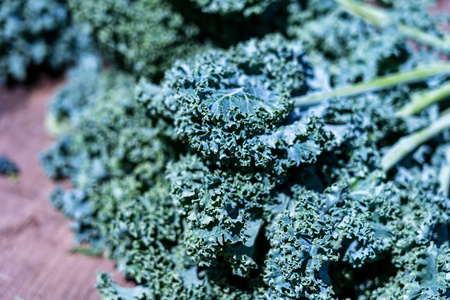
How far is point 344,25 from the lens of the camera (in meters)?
4.47

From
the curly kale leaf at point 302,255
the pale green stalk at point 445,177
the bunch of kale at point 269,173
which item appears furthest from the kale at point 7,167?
the pale green stalk at point 445,177

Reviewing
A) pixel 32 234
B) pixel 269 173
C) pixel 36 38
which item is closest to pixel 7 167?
pixel 32 234

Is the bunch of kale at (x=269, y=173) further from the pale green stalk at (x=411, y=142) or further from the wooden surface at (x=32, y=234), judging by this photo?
the wooden surface at (x=32, y=234)

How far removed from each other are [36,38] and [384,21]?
3679 mm

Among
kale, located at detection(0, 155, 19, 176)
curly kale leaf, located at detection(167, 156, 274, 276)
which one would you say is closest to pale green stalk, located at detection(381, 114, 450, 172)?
curly kale leaf, located at detection(167, 156, 274, 276)

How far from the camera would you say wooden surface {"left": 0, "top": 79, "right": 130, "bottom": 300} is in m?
3.49

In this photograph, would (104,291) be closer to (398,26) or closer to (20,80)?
(20,80)

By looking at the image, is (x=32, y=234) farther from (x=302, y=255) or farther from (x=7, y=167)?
(x=302, y=255)

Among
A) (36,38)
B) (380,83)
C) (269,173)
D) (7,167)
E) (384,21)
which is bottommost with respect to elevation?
(269,173)

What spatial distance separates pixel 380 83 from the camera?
3.74 m

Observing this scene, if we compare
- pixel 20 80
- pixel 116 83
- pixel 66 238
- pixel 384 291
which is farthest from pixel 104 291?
pixel 20 80

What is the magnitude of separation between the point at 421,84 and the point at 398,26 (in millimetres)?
625

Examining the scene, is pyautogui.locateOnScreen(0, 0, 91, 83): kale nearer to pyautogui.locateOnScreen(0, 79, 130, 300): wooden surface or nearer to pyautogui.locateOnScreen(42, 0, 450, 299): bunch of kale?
pyautogui.locateOnScreen(0, 79, 130, 300): wooden surface

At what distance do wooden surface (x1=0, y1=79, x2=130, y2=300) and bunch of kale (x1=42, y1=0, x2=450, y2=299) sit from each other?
0.56 feet
